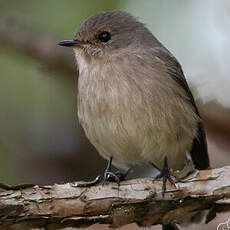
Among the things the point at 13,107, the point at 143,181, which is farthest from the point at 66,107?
the point at 143,181

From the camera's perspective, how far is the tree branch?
420cm

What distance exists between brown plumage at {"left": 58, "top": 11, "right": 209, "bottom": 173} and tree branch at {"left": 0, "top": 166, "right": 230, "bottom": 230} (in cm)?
61

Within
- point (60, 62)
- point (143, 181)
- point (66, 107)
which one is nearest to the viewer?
point (143, 181)

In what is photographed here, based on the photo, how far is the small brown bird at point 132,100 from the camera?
5.02 meters

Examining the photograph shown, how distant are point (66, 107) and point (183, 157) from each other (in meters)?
2.29

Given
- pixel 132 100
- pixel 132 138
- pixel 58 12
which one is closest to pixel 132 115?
pixel 132 100

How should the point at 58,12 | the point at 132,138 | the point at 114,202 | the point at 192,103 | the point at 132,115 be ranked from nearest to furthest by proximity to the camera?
the point at 114,202 < the point at 132,115 < the point at 132,138 < the point at 192,103 < the point at 58,12

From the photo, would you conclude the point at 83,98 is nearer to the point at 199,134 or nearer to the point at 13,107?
the point at 199,134

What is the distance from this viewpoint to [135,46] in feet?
18.4

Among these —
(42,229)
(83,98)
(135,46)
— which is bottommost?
(42,229)

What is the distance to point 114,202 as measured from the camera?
4430 millimetres

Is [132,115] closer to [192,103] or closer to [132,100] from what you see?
[132,100]

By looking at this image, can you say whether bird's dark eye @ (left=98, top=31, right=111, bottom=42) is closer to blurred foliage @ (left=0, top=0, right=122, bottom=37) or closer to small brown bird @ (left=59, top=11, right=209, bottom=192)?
small brown bird @ (left=59, top=11, right=209, bottom=192)

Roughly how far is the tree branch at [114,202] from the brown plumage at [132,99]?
2.01 feet
